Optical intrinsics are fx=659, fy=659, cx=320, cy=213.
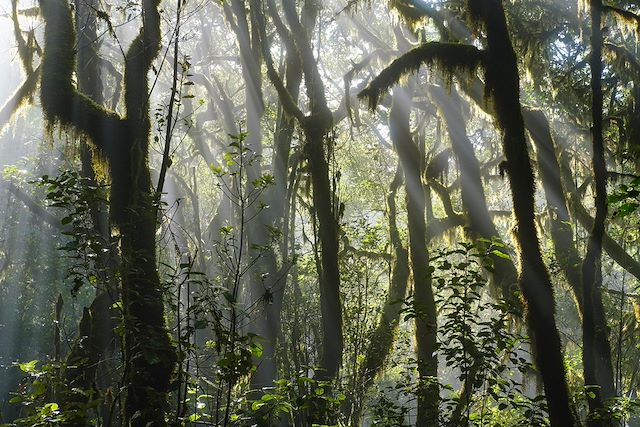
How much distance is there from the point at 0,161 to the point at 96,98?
61.2ft

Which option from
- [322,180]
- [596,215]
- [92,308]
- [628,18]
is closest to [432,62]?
[322,180]

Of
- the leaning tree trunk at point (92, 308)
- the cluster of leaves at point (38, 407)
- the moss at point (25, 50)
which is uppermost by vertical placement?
the moss at point (25, 50)

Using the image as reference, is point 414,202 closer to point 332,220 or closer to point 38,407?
point 332,220

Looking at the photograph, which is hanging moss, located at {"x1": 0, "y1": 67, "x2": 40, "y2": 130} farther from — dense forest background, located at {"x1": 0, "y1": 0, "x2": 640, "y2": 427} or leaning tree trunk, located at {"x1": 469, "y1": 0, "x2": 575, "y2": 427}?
leaning tree trunk, located at {"x1": 469, "y1": 0, "x2": 575, "y2": 427}

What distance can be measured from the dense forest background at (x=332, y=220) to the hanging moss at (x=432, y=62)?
0.03 m

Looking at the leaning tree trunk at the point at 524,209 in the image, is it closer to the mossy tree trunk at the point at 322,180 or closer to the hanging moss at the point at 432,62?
the hanging moss at the point at 432,62

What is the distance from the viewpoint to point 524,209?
7492 mm

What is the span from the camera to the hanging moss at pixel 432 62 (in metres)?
8.16

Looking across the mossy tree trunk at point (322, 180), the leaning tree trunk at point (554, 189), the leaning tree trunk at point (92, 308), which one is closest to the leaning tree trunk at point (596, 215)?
the mossy tree trunk at point (322, 180)

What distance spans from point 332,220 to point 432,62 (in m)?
2.48

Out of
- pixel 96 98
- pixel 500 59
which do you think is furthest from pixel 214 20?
pixel 500 59

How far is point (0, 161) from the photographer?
2675 cm

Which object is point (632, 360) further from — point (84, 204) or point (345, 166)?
point (84, 204)

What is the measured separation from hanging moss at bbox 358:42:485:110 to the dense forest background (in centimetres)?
3
